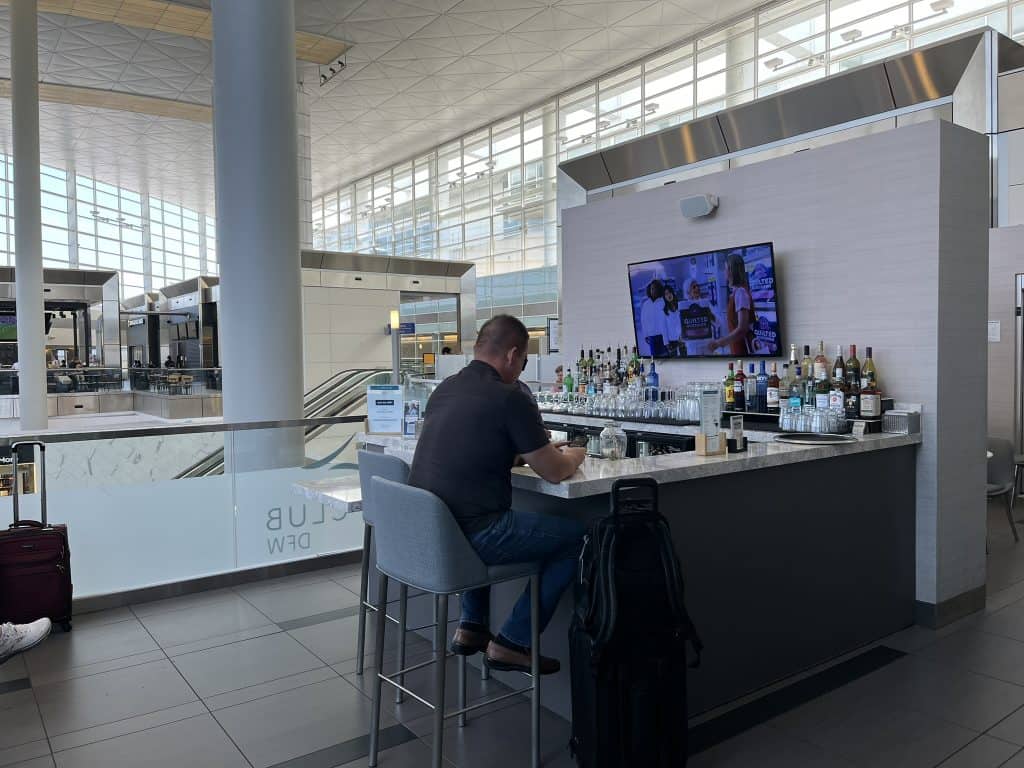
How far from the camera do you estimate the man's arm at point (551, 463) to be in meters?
2.28

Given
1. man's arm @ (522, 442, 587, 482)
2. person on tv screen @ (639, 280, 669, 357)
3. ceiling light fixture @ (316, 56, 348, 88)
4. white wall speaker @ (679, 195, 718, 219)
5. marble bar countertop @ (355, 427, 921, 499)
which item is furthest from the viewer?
ceiling light fixture @ (316, 56, 348, 88)

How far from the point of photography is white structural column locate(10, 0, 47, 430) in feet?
31.5

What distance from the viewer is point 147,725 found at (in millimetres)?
2711

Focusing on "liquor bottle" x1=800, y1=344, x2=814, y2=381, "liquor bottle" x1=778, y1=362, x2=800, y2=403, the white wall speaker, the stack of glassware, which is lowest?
the stack of glassware

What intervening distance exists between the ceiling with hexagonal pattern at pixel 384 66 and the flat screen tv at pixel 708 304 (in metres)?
8.64

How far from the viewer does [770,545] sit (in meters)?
2.96

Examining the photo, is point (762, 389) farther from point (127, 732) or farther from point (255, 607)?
point (127, 732)

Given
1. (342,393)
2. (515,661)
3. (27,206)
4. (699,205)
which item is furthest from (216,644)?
(27,206)

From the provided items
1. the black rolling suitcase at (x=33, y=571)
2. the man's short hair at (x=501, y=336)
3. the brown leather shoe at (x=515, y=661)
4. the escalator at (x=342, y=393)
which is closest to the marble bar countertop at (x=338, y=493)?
the brown leather shoe at (x=515, y=661)

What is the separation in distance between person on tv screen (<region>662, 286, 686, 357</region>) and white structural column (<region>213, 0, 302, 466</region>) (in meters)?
2.75

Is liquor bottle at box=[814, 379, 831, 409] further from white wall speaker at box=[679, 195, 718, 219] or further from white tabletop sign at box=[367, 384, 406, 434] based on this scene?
white tabletop sign at box=[367, 384, 406, 434]

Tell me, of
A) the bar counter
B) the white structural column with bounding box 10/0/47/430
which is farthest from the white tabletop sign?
the white structural column with bounding box 10/0/47/430

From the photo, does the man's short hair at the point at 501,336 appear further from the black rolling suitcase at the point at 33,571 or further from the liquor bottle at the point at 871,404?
the black rolling suitcase at the point at 33,571

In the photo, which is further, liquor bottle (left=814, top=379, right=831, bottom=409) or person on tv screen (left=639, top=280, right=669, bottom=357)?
person on tv screen (left=639, top=280, right=669, bottom=357)
